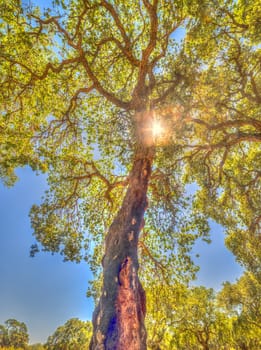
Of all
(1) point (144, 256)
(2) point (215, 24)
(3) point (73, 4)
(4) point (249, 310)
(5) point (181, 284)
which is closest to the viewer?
(2) point (215, 24)

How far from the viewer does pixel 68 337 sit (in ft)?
124

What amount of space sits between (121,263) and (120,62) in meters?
9.20

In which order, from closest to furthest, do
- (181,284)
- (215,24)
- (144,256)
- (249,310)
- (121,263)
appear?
(121,263) < (215,24) < (181,284) < (144,256) < (249,310)

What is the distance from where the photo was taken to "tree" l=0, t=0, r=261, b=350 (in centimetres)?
750

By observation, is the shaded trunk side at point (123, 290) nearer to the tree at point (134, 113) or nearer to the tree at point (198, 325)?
the tree at point (134, 113)

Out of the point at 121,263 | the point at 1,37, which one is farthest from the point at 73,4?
the point at 121,263

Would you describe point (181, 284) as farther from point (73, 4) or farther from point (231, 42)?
point (73, 4)

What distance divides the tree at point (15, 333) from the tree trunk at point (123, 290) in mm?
56214

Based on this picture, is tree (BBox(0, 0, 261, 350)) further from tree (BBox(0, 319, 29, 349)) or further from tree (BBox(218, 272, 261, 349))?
tree (BBox(0, 319, 29, 349))

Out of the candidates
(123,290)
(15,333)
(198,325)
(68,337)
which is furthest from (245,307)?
(15,333)

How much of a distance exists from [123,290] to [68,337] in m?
44.2

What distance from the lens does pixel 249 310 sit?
21.3 metres

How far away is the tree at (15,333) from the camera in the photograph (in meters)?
44.9

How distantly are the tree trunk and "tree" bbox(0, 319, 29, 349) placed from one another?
56.2 meters
